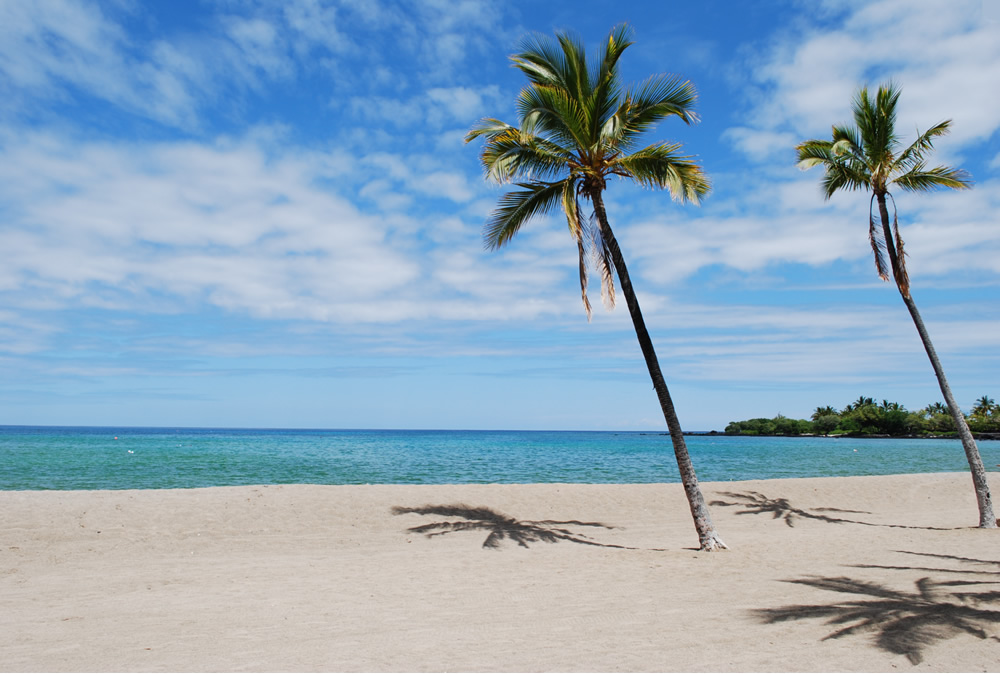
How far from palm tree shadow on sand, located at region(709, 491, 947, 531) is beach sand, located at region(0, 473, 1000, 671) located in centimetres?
19

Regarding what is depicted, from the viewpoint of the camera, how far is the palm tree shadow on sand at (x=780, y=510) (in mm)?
15750

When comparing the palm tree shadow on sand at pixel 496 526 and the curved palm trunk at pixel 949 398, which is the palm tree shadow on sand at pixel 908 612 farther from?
the curved palm trunk at pixel 949 398

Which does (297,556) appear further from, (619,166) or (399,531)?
(619,166)

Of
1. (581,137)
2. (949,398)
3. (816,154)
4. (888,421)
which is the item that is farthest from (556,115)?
(888,421)

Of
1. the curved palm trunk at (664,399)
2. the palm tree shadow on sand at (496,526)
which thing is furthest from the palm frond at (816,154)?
the palm tree shadow on sand at (496,526)

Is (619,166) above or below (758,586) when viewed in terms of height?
above

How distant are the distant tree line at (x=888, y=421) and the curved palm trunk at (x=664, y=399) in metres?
122

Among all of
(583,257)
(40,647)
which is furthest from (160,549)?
(583,257)

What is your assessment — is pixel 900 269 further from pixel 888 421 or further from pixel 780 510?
pixel 888 421

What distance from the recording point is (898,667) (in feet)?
15.9

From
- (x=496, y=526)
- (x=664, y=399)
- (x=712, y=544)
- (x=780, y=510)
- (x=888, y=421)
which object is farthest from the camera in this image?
(x=888, y=421)

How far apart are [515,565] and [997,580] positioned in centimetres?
690

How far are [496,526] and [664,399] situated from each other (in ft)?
17.3

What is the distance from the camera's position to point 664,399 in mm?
11898
